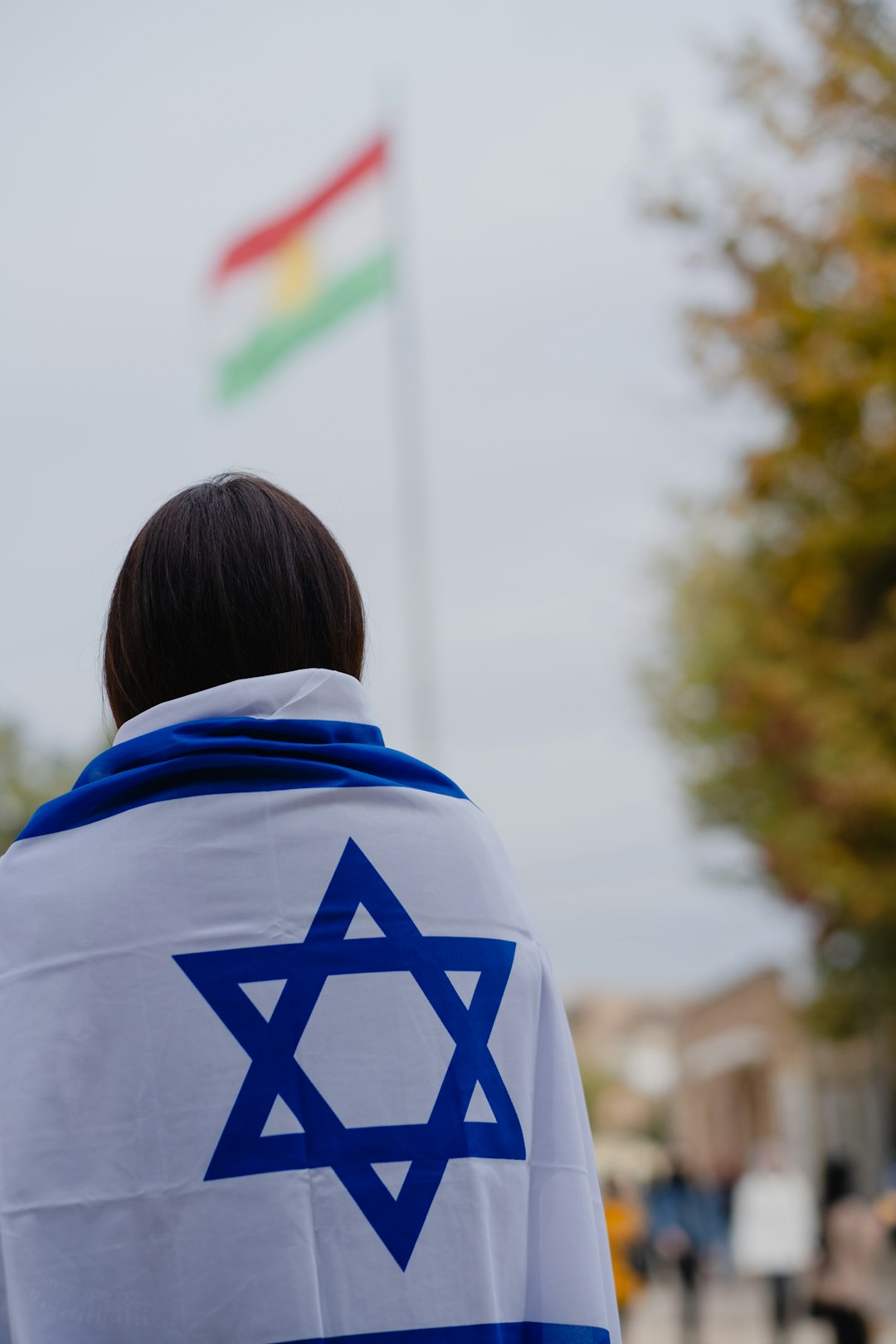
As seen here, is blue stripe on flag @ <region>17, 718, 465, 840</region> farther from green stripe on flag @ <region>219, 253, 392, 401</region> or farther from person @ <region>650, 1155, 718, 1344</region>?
person @ <region>650, 1155, 718, 1344</region>

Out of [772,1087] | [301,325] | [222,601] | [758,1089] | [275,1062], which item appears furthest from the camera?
[758,1089]

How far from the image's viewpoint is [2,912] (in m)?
1.97

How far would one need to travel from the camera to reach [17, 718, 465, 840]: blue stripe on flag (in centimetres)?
196

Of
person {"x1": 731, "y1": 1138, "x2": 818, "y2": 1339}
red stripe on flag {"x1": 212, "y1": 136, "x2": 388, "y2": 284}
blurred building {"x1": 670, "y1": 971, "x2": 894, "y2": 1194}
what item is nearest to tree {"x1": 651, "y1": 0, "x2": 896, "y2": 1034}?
person {"x1": 731, "y1": 1138, "x2": 818, "y2": 1339}

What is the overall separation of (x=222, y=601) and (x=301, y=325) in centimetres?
1520

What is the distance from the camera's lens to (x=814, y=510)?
15281 mm

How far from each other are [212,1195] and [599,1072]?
71.3 meters

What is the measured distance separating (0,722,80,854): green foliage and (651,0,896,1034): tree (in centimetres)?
627

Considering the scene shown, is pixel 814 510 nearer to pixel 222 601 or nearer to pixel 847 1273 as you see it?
pixel 847 1273

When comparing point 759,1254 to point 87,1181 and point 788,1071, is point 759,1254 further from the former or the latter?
point 788,1071

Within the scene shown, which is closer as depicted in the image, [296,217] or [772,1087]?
[296,217]

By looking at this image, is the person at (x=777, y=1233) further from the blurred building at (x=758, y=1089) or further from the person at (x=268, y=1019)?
the person at (x=268, y=1019)

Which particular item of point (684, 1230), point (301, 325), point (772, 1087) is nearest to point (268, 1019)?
point (301, 325)

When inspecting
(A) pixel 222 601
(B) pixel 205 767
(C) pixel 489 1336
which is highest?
(A) pixel 222 601
